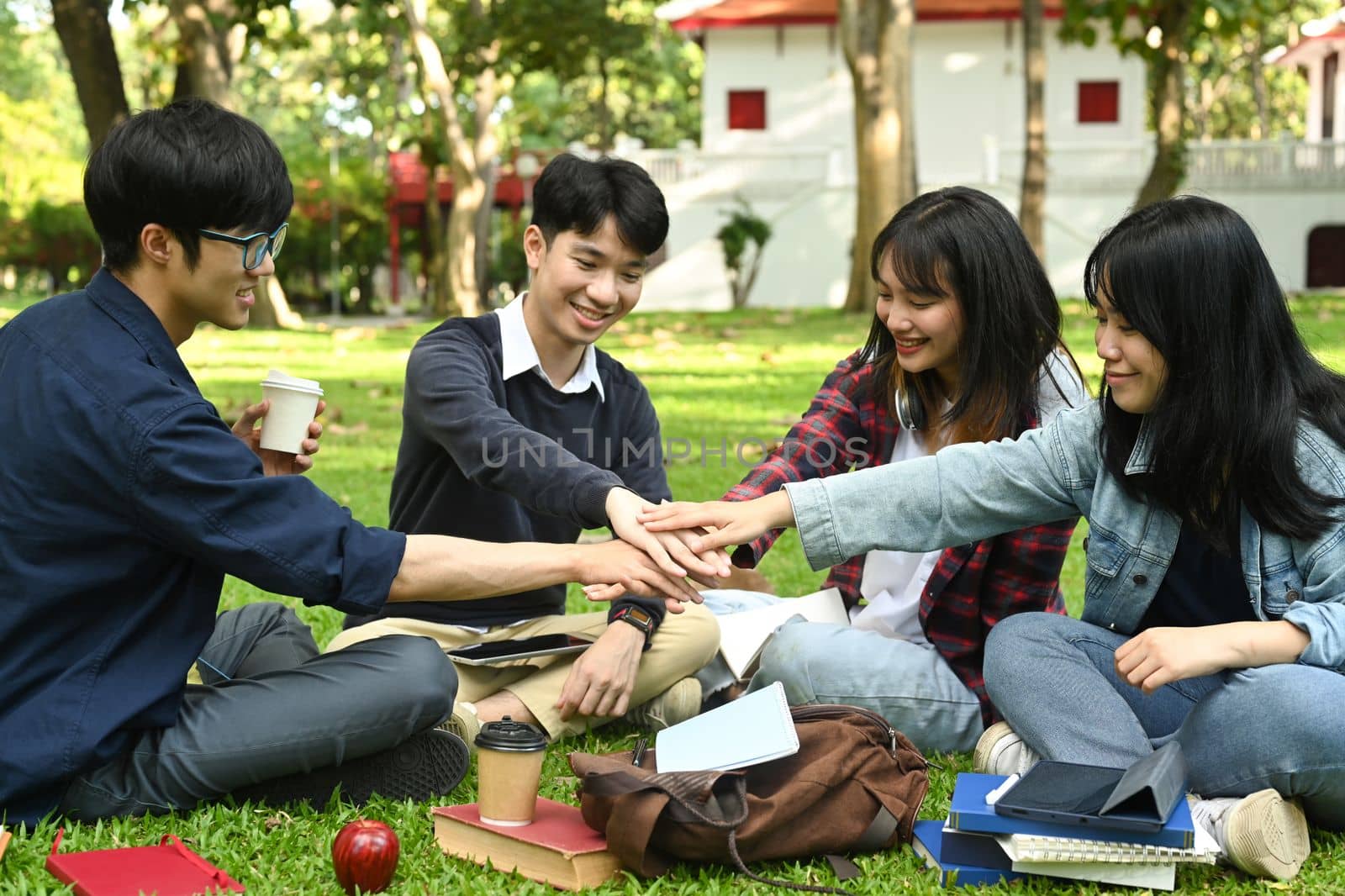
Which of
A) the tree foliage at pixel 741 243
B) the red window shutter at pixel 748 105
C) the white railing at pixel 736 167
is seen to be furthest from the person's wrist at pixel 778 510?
the red window shutter at pixel 748 105

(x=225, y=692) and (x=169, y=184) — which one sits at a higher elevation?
(x=169, y=184)

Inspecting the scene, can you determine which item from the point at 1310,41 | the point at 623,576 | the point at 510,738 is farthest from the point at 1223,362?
the point at 1310,41

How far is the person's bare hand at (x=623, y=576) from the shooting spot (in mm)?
3309

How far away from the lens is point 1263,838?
9.05 ft

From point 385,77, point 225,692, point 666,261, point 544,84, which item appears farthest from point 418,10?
point 544,84

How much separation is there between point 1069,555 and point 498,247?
1260 inches

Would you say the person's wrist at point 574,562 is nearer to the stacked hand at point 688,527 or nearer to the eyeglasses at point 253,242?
the stacked hand at point 688,527

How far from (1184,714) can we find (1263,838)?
52 cm

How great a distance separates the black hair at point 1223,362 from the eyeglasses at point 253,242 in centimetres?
176

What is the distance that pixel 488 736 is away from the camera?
2797mm

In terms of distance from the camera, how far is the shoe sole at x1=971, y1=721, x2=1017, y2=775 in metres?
3.26

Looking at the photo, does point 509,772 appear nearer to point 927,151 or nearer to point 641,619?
point 641,619

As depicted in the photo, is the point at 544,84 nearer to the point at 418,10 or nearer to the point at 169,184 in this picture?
the point at 418,10

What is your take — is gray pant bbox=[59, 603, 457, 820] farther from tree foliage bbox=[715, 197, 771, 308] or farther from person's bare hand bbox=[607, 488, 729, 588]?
tree foliage bbox=[715, 197, 771, 308]
